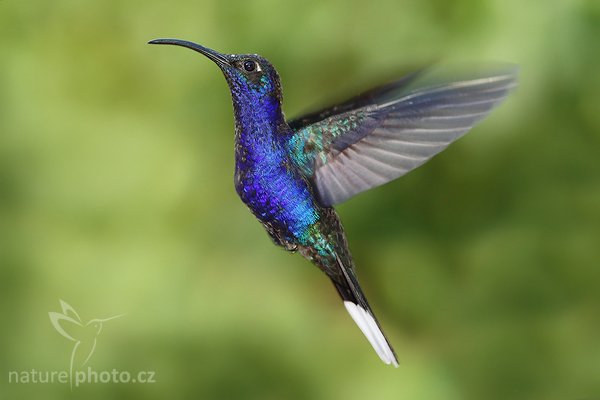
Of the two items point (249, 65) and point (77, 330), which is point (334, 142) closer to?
point (249, 65)

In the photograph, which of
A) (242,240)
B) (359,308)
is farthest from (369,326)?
(242,240)

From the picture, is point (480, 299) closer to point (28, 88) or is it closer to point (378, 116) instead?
point (28, 88)

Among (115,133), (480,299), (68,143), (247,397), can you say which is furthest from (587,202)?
(68,143)

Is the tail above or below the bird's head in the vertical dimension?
below

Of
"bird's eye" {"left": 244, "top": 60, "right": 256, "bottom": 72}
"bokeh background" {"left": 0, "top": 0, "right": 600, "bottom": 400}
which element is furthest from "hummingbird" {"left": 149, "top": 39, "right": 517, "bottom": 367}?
"bokeh background" {"left": 0, "top": 0, "right": 600, "bottom": 400}

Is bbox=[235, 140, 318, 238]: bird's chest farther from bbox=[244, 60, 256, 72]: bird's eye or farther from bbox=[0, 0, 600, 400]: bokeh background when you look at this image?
bbox=[0, 0, 600, 400]: bokeh background

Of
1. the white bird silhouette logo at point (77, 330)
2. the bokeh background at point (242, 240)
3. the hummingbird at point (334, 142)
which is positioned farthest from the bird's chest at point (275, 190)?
the white bird silhouette logo at point (77, 330)
